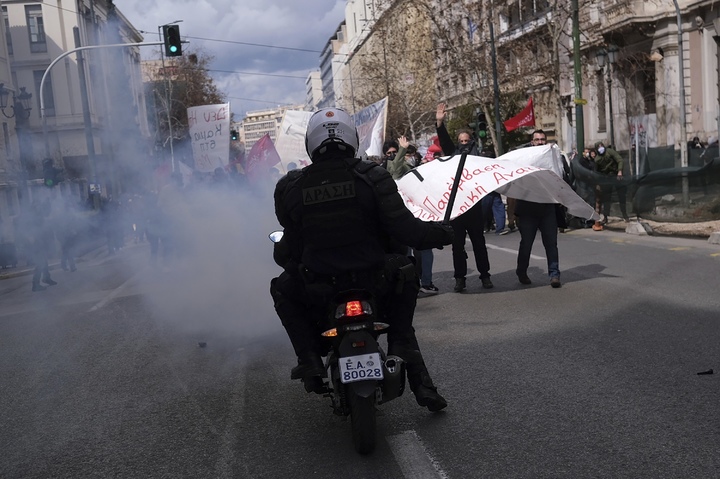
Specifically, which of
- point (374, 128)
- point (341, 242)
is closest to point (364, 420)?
point (341, 242)

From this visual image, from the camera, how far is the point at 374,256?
4.62m

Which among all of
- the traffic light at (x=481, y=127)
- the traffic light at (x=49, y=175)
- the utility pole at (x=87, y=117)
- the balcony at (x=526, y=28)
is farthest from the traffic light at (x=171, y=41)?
the balcony at (x=526, y=28)

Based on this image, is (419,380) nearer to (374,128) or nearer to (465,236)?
(465,236)

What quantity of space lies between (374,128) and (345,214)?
15.8m

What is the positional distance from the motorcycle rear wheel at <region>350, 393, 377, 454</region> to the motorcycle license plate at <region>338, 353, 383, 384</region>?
10 centimetres

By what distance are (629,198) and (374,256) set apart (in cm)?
1470

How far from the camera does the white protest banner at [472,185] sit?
911cm

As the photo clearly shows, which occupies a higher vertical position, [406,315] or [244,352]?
[406,315]

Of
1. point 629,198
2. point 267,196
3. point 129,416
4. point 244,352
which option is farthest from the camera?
point 629,198

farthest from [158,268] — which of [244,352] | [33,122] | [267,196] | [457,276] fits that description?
[33,122]

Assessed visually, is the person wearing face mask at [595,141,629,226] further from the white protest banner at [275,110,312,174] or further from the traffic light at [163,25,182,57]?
the traffic light at [163,25,182,57]

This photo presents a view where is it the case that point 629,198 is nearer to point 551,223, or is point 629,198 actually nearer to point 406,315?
point 551,223

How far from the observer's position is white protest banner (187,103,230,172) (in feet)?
83.3

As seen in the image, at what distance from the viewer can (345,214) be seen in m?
4.56
